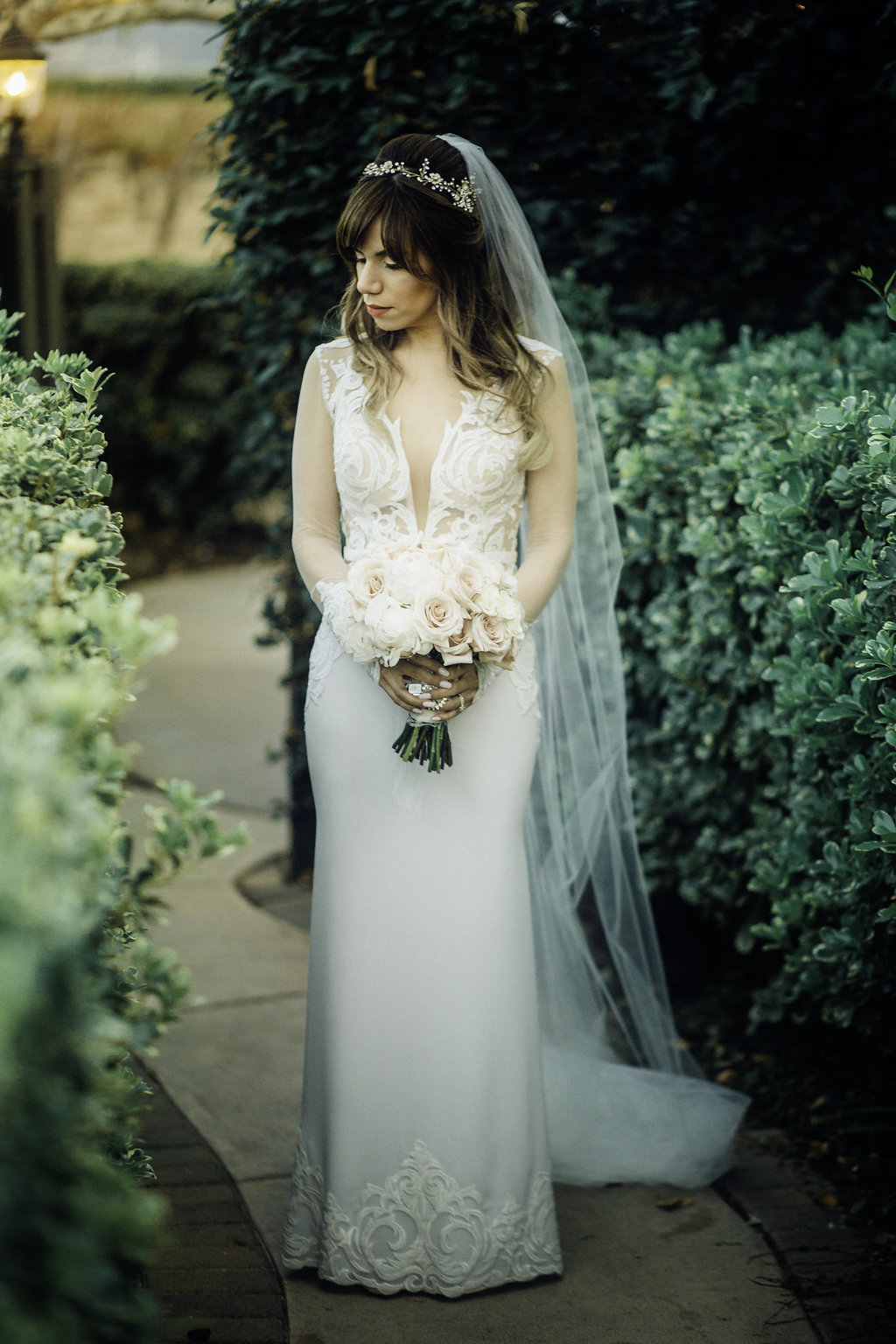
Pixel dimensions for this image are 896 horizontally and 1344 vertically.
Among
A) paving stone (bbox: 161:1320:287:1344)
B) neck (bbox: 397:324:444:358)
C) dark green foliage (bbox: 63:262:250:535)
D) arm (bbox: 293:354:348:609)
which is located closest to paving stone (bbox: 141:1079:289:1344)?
paving stone (bbox: 161:1320:287:1344)

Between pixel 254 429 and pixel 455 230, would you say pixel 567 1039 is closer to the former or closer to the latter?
pixel 455 230

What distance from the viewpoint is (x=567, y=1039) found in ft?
11.3

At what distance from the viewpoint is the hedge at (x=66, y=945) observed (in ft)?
3.39

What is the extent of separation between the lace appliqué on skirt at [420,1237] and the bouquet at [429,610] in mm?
941

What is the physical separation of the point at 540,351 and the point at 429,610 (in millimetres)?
886

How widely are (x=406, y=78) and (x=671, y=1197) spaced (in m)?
3.73

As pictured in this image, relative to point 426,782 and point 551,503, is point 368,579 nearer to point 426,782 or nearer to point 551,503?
point 426,782

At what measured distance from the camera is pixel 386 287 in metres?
2.77

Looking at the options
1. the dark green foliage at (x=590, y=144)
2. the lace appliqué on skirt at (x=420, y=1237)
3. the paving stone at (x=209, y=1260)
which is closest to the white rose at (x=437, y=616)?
the lace appliqué on skirt at (x=420, y=1237)

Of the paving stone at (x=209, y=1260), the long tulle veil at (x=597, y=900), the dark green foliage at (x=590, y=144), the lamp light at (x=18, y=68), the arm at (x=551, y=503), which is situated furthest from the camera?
the lamp light at (x=18, y=68)

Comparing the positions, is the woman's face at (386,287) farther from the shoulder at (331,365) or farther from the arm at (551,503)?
the arm at (551,503)

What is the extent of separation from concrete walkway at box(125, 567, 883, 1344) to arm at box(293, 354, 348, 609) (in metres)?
1.10

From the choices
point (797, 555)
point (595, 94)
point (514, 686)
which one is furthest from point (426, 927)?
point (595, 94)

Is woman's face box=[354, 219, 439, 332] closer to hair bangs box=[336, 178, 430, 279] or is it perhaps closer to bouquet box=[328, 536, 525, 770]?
hair bangs box=[336, 178, 430, 279]
